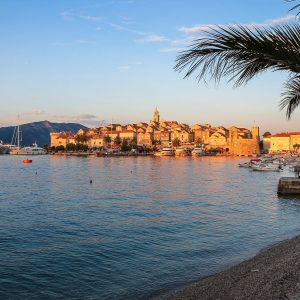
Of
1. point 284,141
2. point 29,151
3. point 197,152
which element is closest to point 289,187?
point 197,152

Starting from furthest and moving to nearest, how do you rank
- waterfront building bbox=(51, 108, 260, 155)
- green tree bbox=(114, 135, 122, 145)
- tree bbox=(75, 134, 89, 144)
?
tree bbox=(75, 134, 89, 144), green tree bbox=(114, 135, 122, 145), waterfront building bbox=(51, 108, 260, 155)

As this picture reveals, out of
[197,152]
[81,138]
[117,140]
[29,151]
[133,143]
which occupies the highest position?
[81,138]

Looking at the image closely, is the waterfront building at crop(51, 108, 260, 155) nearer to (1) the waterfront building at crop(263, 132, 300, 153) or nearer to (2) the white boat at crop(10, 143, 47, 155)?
(1) the waterfront building at crop(263, 132, 300, 153)

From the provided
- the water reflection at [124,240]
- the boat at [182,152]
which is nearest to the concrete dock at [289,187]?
the water reflection at [124,240]

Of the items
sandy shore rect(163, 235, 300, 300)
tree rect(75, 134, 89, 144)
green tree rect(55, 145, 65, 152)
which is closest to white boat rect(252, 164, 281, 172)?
sandy shore rect(163, 235, 300, 300)

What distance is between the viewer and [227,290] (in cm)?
680

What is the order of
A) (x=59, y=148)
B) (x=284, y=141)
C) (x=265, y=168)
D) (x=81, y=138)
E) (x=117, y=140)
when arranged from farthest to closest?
(x=81, y=138) → (x=59, y=148) → (x=117, y=140) → (x=284, y=141) → (x=265, y=168)

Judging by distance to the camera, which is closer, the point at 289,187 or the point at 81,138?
the point at 289,187

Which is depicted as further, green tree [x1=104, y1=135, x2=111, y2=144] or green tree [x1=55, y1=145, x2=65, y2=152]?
green tree [x1=55, y1=145, x2=65, y2=152]

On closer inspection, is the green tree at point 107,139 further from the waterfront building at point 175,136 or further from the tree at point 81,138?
the tree at point 81,138

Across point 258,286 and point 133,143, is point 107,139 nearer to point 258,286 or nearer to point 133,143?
point 133,143

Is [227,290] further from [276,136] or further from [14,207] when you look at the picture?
[276,136]

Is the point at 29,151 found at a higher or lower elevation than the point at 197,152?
higher

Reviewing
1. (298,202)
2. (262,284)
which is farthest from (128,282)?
(298,202)
